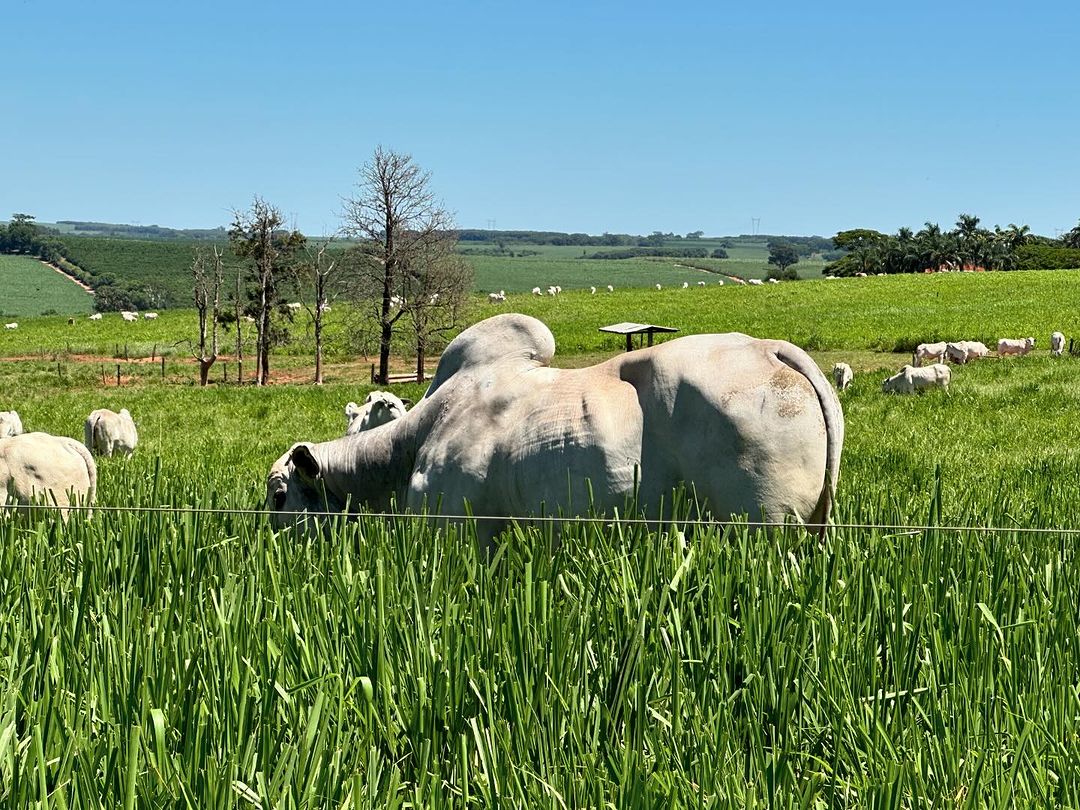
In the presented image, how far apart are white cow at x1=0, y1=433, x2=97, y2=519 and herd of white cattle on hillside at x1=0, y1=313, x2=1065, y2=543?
6.46ft

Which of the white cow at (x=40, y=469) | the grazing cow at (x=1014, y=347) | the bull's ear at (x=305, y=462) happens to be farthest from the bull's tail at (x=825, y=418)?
the grazing cow at (x=1014, y=347)

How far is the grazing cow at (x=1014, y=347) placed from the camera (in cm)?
3064

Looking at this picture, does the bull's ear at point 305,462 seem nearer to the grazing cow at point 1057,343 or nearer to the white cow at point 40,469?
the white cow at point 40,469

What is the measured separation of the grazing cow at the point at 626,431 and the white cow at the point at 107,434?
860 cm

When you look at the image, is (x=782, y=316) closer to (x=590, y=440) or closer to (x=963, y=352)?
(x=963, y=352)

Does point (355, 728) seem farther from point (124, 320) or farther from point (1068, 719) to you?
point (124, 320)

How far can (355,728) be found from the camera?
125 inches

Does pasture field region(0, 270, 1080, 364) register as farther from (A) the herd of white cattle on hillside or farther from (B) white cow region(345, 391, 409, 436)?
(A) the herd of white cattle on hillside

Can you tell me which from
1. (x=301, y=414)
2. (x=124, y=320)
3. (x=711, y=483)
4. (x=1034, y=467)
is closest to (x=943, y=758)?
(x=711, y=483)

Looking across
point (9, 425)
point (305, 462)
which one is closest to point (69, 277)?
point (9, 425)

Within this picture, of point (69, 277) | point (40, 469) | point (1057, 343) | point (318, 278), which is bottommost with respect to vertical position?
point (69, 277)

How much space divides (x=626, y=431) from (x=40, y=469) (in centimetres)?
466

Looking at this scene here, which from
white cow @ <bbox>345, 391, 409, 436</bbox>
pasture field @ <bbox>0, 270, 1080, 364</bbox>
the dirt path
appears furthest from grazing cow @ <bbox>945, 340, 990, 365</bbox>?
the dirt path

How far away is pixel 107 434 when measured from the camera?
14.4m
